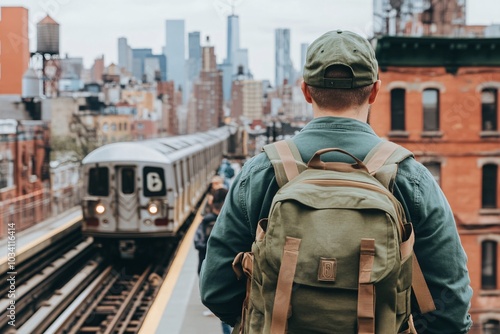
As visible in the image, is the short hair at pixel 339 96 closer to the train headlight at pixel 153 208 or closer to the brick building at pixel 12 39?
the train headlight at pixel 153 208

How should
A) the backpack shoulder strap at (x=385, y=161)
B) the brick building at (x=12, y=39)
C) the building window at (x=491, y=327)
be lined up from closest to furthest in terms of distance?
the backpack shoulder strap at (x=385, y=161), the building window at (x=491, y=327), the brick building at (x=12, y=39)

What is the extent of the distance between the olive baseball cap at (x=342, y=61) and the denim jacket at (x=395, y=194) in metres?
0.14

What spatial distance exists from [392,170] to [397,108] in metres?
25.5

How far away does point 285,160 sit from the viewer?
7.54ft

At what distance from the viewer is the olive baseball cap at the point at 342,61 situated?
2301mm

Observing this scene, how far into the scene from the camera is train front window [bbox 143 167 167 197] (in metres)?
16.8

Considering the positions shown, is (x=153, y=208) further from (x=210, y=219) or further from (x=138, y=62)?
(x=138, y=62)

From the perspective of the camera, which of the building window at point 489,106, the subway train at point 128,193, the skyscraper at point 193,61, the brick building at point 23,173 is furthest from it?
the skyscraper at point 193,61

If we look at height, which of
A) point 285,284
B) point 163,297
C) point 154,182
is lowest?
Result: point 163,297

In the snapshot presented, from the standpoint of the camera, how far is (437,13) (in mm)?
30953

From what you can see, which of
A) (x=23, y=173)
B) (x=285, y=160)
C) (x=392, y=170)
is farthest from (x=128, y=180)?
(x=23, y=173)

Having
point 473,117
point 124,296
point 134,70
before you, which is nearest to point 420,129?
point 473,117

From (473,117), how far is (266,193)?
88.1 feet

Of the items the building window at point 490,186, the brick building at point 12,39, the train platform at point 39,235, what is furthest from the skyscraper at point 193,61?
the train platform at point 39,235
